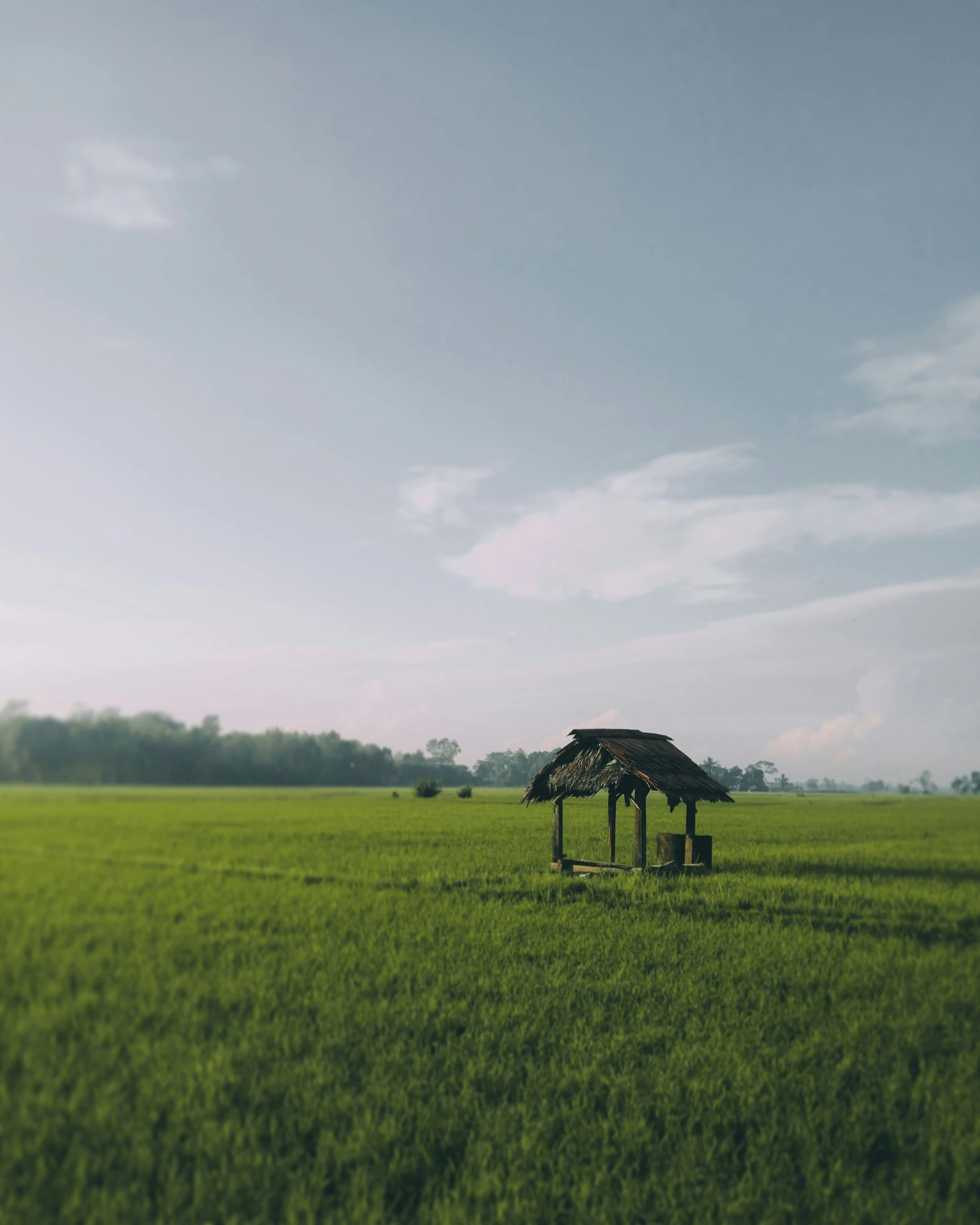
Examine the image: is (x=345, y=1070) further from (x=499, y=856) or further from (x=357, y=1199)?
(x=499, y=856)

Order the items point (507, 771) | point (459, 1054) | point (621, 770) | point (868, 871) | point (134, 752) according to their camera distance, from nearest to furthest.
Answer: point (459, 1054), point (134, 752), point (621, 770), point (868, 871), point (507, 771)

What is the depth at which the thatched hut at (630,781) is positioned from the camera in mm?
15320

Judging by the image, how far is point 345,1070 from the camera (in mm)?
5484

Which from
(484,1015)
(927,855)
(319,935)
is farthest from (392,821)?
(484,1015)

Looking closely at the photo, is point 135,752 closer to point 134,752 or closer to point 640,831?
point 134,752

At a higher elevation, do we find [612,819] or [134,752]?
[134,752]

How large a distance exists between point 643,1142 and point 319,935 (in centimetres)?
527

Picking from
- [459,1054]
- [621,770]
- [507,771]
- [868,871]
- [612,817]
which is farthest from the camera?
[507,771]

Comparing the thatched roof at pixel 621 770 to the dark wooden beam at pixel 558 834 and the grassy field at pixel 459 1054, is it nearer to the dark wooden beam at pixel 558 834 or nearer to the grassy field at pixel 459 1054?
the dark wooden beam at pixel 558 834

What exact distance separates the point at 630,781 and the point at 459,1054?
35.2 ft

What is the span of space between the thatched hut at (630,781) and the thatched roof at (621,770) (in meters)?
0.02

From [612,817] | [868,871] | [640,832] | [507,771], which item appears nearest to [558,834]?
[640,832]

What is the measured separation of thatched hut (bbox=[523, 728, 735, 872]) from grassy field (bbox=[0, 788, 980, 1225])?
3.33 m

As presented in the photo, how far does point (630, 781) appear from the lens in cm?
1620
